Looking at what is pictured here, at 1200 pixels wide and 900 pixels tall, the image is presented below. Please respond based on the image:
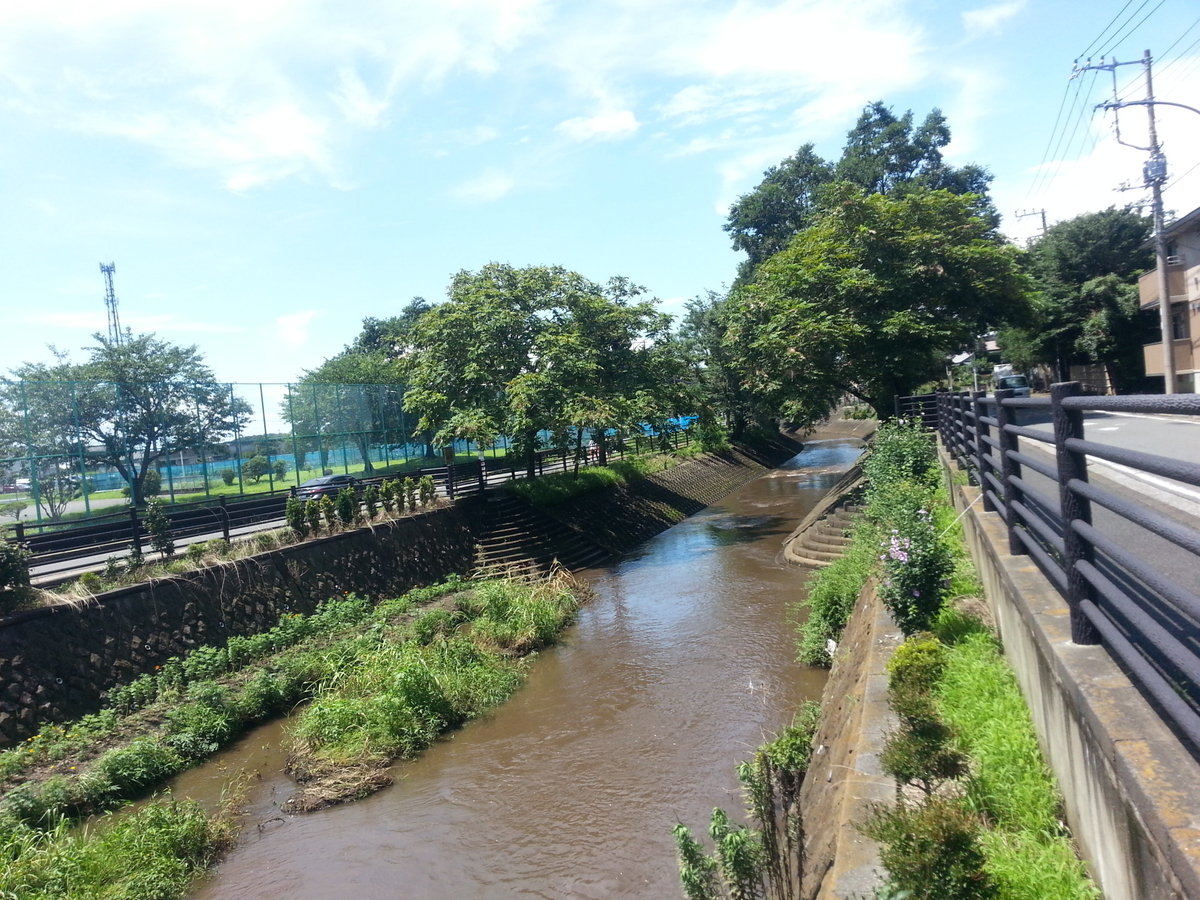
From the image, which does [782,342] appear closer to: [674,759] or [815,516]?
[815,516]

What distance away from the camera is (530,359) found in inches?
976

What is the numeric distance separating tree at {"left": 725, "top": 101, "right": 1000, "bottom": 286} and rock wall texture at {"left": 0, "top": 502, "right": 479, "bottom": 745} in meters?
28.4

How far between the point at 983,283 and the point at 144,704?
24825 millimetres

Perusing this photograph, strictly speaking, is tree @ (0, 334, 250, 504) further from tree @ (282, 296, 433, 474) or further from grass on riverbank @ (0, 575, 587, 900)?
grass on riverbank @ (0, 575, 587, 900)

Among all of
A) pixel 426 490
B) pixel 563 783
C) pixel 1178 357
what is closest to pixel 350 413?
pixel 426 490

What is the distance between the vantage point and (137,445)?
20297mm

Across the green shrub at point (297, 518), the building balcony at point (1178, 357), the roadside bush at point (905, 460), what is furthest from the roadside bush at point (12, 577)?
the building balcony at point (1178, 357)

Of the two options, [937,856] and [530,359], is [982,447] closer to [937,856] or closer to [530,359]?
[937,856]

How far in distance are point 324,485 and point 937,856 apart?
22676 mm

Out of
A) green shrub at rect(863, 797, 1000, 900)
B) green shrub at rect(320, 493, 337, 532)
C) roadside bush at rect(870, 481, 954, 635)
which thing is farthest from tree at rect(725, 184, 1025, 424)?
green shrub at rect(863, 797, 1000, 900)

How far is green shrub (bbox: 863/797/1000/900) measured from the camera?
10.5 feet

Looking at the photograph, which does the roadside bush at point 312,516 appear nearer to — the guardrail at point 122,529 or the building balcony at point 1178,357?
the guardrail at point 122,529

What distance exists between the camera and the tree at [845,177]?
42062mm

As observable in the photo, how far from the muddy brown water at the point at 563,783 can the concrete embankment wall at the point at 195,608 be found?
8.38ft
